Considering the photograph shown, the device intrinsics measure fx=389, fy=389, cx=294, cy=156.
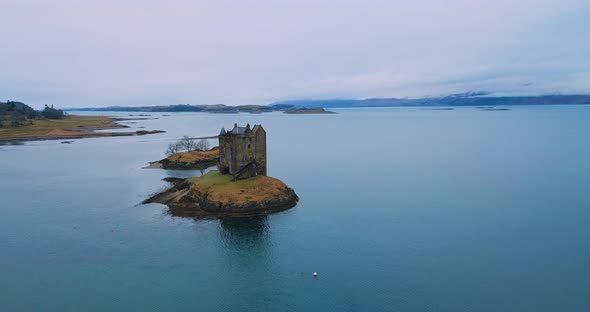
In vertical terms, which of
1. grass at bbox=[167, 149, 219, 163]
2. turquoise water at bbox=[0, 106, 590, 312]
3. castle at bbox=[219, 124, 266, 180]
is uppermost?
castle at bbox=[219, 124, 266, 180]

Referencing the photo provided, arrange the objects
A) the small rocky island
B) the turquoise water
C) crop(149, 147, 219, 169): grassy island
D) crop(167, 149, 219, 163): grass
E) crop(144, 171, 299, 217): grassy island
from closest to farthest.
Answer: the turquoise water, crop(144, 171, 299, 217): grassy island, the small rocky island, crop(149, 147, 219, 169): grassy island, crop(167, 149, 219, 163): grass

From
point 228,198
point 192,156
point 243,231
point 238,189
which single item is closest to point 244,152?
point 238,189

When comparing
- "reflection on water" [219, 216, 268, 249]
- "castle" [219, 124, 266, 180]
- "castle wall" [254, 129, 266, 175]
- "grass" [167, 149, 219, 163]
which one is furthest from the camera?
"grass" [167, 149, 219, 163]

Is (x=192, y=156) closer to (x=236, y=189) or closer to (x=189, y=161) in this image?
(x=189, y=161)

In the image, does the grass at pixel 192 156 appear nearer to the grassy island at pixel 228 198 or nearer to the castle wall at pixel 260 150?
the grassy island at pixel 228 198

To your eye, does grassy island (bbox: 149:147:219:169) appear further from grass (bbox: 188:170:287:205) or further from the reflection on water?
the reflection on water

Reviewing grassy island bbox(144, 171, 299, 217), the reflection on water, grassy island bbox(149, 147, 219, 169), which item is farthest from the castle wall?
grassy island bbox(149, 147, 219, 169)

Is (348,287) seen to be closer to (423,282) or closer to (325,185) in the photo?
(423,282)
